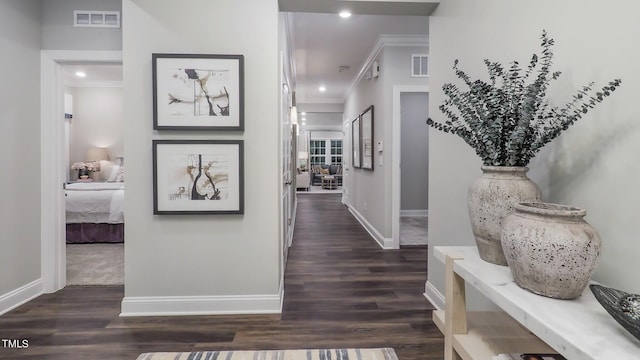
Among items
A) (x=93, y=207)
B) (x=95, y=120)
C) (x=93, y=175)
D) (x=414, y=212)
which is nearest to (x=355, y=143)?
(x=414, y=212)

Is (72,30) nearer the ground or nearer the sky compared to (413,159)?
nearer the sky

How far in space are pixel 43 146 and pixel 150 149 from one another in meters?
1.17

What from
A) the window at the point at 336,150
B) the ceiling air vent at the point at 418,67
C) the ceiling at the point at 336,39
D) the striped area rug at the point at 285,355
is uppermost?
the ceiling at the point at 336,39

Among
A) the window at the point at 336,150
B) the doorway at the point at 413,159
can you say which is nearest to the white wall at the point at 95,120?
the doorway at the point at 413,159

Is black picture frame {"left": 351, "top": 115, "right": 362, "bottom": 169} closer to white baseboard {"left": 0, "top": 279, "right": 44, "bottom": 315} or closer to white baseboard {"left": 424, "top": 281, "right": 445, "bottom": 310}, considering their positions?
white baseboard {"left": 424, "top": 281, "right": 445, "bottom": 310}

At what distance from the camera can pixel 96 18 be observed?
269 centimetres

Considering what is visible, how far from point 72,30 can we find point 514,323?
3.64 metres

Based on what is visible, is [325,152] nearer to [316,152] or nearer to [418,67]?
[316,152]

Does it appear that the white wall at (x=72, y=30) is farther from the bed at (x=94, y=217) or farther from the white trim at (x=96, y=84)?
the white trim at (x=96, y=84)

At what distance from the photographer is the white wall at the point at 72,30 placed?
8.80ft

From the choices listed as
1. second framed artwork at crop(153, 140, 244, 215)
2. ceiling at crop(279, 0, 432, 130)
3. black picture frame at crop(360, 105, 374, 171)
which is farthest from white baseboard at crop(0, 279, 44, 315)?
black picture frame at crop(360, 105, 374, 171)

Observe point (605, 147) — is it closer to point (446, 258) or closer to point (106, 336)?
point (446, 258)

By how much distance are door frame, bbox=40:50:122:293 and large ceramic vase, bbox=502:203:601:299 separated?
3099 millimetres

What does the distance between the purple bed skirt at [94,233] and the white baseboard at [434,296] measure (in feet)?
12.6
